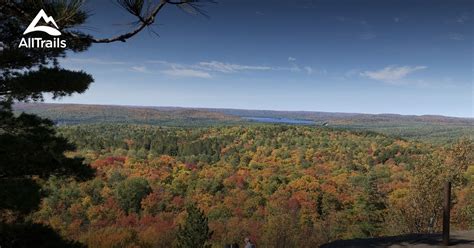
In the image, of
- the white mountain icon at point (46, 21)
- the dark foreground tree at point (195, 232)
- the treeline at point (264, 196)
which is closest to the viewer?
the white mountain icon at point (46, 21)

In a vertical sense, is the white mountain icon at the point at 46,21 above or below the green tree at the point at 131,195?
above

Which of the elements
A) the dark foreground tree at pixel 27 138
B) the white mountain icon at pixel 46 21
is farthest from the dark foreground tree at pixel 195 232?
the white mountain icon at pixel 46 21

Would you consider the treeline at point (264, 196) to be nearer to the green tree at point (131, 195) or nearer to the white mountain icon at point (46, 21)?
the green tree at point (131, 195)

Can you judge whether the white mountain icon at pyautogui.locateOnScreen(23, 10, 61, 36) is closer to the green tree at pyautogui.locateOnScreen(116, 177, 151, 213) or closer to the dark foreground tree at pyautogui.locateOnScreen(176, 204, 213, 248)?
the dark foreground tree at pyautogui.locateOnScreen(176, 204, 213, 248)

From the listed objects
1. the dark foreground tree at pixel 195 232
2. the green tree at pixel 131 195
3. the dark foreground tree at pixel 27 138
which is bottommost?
the green tree at pixel 131 195

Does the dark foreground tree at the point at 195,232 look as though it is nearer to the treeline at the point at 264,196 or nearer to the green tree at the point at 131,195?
the treeline at the point at 264,196

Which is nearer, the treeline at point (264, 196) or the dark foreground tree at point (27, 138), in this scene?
the dark foreground tree at point (27, 138)

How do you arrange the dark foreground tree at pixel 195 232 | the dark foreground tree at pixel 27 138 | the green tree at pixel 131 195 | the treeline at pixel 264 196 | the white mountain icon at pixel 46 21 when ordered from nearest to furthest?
the white mountain icon at pixel 46 21
the dark foreground tree at pixel 27 138
the dark foreground tree at pixel 195 232
the treeline at pixel 264 196
the green tree at pixel 131 195

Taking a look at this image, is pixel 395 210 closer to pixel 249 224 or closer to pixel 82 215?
pixel 249 224

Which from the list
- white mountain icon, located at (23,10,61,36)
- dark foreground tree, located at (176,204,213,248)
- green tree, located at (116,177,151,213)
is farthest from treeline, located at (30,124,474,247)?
white mountain icon, located at (23,10,61,36)

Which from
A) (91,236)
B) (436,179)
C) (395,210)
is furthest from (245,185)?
Answer: (436,179)
